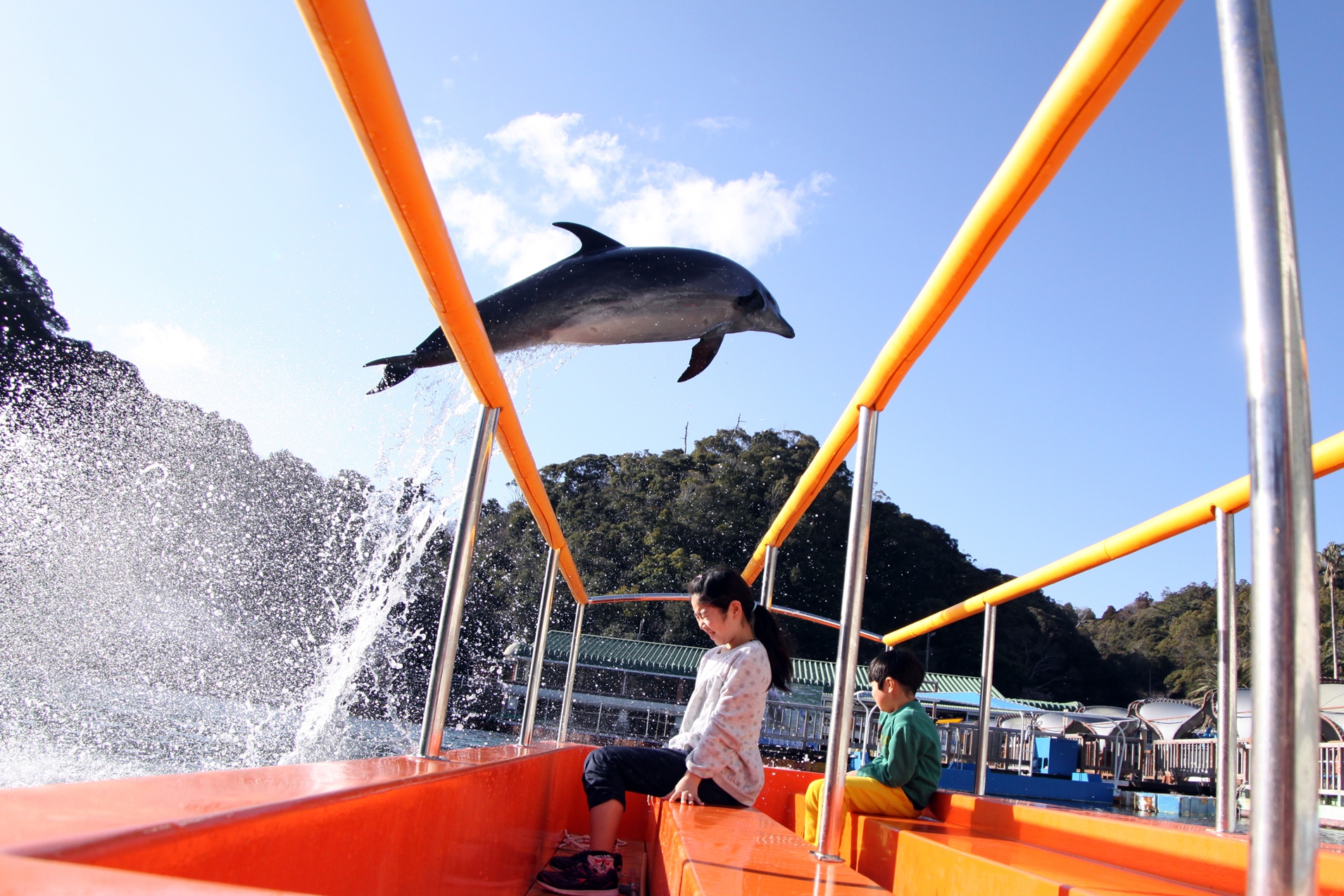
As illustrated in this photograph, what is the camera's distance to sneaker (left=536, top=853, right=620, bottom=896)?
1.90m

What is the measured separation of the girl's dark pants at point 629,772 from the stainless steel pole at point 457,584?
28.8 inches

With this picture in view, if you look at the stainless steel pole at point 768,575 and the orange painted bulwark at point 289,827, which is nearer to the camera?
the orange painted bulwark at point 289,827

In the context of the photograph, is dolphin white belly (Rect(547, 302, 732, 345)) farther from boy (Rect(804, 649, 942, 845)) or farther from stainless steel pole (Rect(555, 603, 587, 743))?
boy (Rect(804, 649, 942, 845))

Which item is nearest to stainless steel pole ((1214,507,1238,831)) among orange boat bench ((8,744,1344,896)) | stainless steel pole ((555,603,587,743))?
orange boat bench ((8,744,1344,896))

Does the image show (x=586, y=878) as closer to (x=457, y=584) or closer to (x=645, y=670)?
(x=457, y=584)

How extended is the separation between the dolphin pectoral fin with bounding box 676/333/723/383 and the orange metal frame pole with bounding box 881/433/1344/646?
8.49 ft

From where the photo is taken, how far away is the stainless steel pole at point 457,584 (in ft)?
5.07

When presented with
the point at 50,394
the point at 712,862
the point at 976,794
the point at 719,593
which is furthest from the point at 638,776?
the point at 50,394

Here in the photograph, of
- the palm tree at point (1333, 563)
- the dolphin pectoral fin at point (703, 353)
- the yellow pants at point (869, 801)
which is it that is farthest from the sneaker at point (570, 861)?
the palm tree at point (1333, 563)

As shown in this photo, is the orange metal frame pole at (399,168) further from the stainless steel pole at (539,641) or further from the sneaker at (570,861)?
the stainless steel pole at (539,641)

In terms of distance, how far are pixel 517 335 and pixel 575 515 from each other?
126 feet

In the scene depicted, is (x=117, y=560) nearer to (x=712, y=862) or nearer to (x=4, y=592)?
(x=4, y=592)

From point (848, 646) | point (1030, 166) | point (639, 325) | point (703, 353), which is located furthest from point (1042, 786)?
point (1030, 166)

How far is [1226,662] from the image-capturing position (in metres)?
1.73
